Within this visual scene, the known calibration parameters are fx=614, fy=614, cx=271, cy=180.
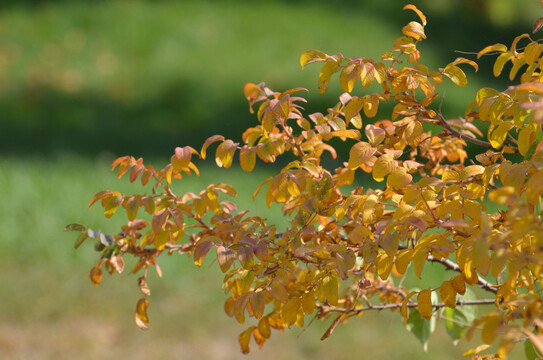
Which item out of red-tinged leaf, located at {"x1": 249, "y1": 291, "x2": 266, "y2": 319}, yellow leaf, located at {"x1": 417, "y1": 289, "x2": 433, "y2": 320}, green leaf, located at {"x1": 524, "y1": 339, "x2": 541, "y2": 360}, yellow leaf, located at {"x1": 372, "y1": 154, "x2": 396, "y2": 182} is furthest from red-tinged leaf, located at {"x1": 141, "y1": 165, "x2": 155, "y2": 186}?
green leaf, located at {"x1": 524, "y1": 339, "x2": 541, "y2": 360}

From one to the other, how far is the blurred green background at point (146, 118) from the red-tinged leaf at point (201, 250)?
1.50 metres

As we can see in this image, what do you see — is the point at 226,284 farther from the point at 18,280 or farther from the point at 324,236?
the point at 18,280

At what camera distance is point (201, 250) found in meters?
1.11

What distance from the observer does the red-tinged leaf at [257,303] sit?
107cm

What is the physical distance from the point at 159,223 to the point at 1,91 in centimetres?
556

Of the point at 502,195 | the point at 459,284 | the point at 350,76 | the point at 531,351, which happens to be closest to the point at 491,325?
the point at 502,195

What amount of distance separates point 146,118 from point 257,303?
5.09 m

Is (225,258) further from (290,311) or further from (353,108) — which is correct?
(353,108)

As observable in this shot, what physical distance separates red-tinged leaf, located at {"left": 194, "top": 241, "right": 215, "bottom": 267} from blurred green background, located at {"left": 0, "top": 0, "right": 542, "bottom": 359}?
150 centimetres

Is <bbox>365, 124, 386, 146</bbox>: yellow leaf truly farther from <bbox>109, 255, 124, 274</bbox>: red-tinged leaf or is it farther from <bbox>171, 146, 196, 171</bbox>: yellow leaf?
<bbox>109, 255, 124, 274</bbox>: red-tinged leaf

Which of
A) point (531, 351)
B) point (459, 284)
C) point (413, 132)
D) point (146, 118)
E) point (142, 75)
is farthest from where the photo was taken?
point (142, 75)

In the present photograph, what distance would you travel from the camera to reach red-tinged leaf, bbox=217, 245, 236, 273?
42.1 inches

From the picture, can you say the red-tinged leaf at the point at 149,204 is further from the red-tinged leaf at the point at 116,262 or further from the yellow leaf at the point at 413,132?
the yellow leaf at the point at 413,132

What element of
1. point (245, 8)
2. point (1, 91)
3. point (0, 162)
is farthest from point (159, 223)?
point (245, 8)
